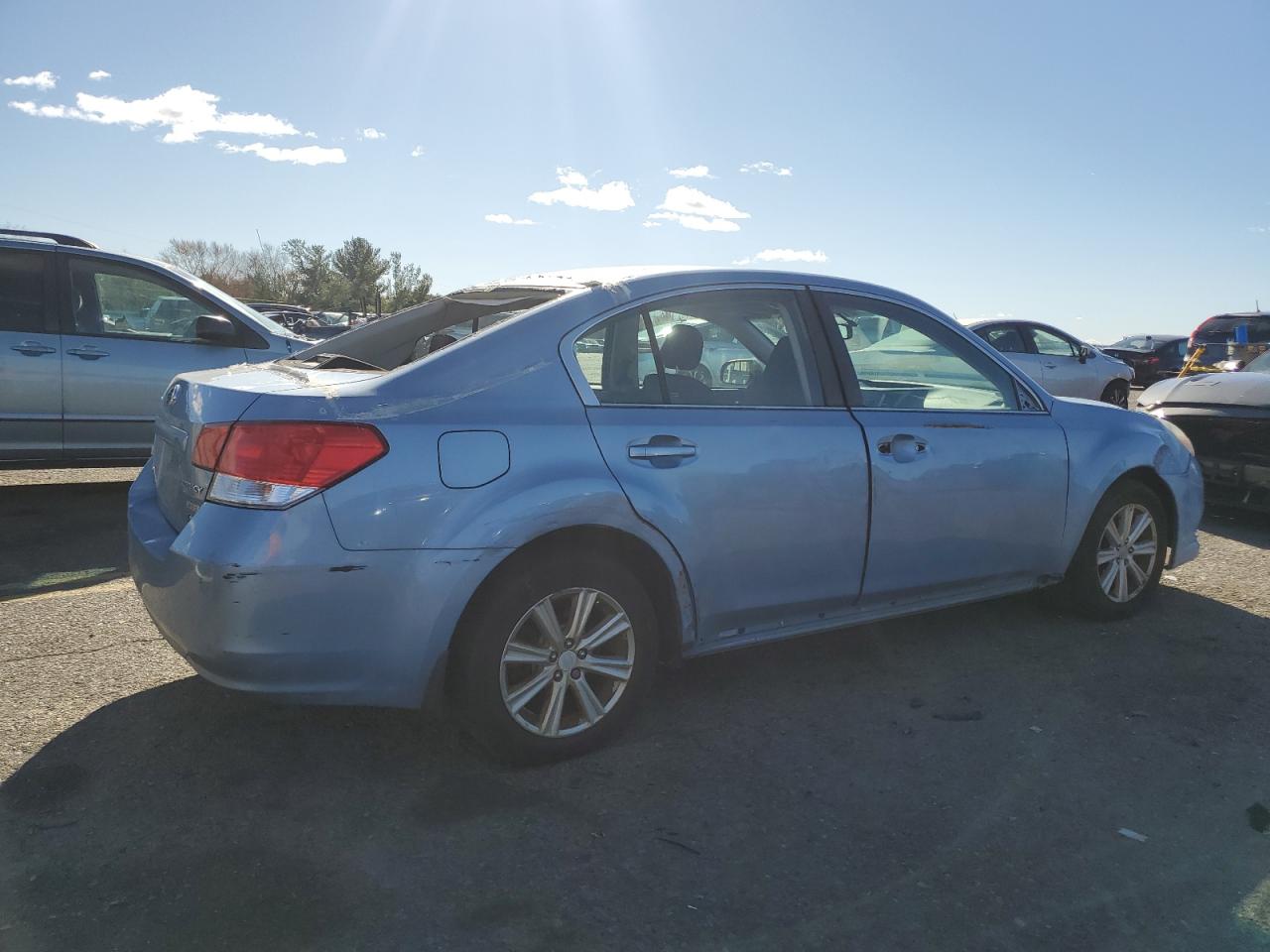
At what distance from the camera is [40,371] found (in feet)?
22.3

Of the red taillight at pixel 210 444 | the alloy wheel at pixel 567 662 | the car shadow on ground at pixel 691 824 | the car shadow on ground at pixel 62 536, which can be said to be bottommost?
the car shadow on ground at pixel 691 824

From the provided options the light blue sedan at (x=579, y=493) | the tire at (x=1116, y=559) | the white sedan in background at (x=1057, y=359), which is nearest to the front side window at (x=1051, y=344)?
the white sedan in background at (x=1057, y=359)

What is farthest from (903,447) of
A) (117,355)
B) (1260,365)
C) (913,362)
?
(1260,365)

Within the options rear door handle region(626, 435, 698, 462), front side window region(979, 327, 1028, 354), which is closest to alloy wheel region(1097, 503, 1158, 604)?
rear door handle region(626, 435, 698, 462)

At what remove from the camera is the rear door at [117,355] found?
6930mm

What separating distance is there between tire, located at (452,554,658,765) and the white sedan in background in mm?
10582

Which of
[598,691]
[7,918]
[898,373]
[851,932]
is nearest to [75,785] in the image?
[7,918]

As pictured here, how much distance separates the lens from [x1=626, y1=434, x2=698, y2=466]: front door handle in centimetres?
331

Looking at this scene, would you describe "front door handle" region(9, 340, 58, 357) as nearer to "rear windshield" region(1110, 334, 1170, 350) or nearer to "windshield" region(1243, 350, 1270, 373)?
"windshield" region(1243, 350, 1270, 373)

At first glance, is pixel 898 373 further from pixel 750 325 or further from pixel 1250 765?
pixel 1250 765

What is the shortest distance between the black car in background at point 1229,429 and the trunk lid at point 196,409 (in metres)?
6.02

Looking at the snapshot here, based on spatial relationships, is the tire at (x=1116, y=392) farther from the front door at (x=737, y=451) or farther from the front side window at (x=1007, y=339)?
the front door at (x=737, y=451)

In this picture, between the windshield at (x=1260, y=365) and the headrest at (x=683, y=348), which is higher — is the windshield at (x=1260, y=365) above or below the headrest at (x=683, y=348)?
below

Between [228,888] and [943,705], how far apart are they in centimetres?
253
